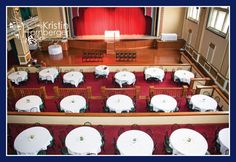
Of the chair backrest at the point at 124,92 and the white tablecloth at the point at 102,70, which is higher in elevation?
the white tablecloth at the point at 102,70

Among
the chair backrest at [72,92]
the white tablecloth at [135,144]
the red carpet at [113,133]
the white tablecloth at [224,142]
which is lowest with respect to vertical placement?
the red carpet at [113,133]

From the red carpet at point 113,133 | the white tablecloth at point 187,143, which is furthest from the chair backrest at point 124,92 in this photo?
the white tablecloth at point 187,143

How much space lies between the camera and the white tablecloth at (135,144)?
17.3ft

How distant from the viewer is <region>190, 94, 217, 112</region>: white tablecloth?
7.17 metres

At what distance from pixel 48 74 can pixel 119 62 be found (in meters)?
4.57

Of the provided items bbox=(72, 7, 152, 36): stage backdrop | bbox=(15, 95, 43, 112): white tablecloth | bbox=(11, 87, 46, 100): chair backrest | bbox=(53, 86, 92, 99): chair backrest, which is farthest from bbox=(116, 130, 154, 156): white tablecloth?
bbox=(72, 7, 152, 36): stage backdrop

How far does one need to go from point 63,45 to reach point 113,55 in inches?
157

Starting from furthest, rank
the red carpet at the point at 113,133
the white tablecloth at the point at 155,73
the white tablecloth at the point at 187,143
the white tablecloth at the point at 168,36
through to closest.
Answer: the white tablecloth at the point at 168,36, the white tablecloth at the point at 155,73, the red carpet at the point at 113,133, the white tablecloth at the point at 187,143

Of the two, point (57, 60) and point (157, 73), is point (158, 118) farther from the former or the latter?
point (57, 60)

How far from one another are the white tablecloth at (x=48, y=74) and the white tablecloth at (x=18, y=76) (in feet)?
2.61

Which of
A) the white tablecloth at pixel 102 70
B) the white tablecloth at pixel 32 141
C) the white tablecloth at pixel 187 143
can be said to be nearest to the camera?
the white tablecloth at pixel 187 143

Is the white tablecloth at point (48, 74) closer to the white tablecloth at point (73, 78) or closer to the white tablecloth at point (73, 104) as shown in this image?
the white tablecloth at point (73, 78)

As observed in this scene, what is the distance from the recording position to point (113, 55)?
1399 cm

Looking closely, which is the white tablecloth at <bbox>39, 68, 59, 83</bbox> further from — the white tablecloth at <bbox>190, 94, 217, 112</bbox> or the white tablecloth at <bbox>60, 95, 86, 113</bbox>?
the white tablecloth at <bbox>190, 94, 217, 112</bbox>
